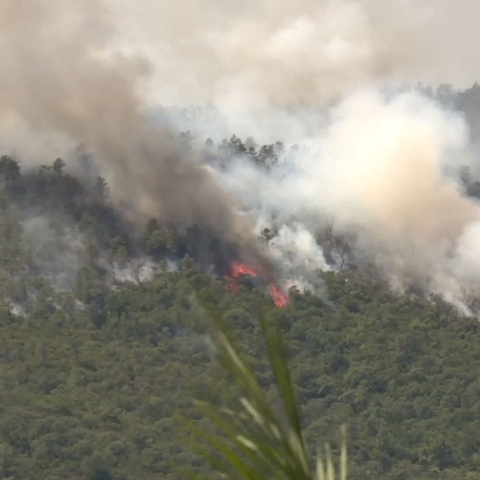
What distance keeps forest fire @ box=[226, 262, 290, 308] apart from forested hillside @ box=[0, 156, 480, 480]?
61 cm

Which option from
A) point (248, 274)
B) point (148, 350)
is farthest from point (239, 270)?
point (148, 350)

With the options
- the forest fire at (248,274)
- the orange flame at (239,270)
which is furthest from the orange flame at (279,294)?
the orange flame at (239,270)

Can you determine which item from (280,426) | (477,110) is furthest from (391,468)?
(280,426)

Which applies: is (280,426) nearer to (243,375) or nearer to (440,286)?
(243,375)

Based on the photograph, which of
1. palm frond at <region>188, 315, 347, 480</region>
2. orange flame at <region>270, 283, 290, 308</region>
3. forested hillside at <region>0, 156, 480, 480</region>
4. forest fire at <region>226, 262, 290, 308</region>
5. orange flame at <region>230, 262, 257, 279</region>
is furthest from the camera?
orange flame at <region>230, 262, 257, 279</region>

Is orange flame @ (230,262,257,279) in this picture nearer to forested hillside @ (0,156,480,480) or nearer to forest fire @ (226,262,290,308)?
forest fire @ (226,262,290,308)

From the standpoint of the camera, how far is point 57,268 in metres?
110

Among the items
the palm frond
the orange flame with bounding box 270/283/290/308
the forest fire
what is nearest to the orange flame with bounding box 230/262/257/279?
the forest fire

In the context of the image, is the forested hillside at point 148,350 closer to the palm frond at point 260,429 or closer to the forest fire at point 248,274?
the forest fire at point 248,274

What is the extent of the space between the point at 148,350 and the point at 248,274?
8530 millimetres

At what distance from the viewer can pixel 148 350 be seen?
106 meters

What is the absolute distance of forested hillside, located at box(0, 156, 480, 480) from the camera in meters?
93.2

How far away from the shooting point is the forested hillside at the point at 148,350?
3669 inches

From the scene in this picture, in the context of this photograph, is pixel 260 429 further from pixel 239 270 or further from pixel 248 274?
pixel 239 270
